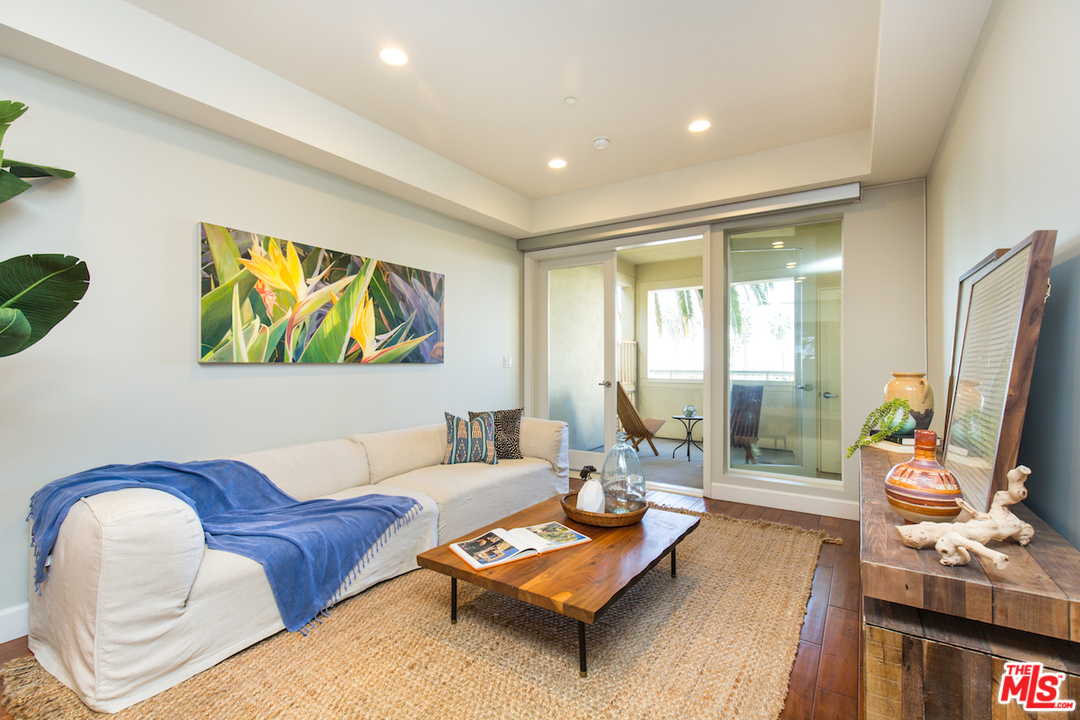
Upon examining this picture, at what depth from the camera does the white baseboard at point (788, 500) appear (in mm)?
3619

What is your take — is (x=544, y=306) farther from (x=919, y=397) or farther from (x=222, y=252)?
(x=919, y=397)

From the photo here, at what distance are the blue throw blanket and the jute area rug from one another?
0.19 metres

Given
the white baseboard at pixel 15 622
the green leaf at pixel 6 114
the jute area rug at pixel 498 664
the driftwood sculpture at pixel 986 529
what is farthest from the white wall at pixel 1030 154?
the white baseboard at pixel 15 622

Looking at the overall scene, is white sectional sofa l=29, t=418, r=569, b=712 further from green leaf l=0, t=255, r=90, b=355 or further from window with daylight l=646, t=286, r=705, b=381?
window with daylight l=646, t=286, r=705, b=381

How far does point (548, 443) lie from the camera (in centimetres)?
382

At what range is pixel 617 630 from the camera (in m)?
2.05

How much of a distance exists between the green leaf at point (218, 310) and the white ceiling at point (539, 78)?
837 mm

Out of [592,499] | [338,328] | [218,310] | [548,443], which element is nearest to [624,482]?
[592,499]

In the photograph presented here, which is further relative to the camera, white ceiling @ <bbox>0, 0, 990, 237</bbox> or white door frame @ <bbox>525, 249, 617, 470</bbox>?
white door frame @ <bbox>525, 249, 617, 470</bbox>

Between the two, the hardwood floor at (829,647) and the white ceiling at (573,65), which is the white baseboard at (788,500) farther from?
the white ceiling at (573,65)

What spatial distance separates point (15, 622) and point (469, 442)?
2.33 meters

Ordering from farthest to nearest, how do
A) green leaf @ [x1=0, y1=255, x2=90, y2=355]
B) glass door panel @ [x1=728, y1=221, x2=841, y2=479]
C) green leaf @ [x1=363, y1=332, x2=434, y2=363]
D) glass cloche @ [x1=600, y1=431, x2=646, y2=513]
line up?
1. glass door panel @ [x1=728, y1=221, x2=841, y2=479]
2. green leaf @ [x1=363, y1=332, x2=434, y2=363]
3. glass cloche @ [x1=600, y1=431, x2=646, y2=513]
4. green leaf @ [x1=0, y1=255, x2=90, y2=355]

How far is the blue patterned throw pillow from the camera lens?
3566mm

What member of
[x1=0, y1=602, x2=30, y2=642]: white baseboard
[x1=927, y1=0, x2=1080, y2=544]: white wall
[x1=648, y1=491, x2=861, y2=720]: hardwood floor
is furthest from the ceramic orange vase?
[x1=0, y1=602, x2=30, y2=642]: white baseboard
